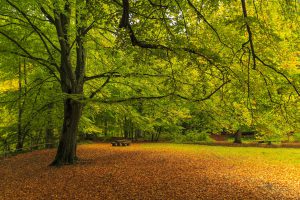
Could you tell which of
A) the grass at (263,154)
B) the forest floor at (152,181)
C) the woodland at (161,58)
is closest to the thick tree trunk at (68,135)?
the woodland at (161,58)

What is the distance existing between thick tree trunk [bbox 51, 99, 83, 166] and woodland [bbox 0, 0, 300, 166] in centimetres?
5

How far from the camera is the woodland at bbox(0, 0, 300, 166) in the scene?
6.76m

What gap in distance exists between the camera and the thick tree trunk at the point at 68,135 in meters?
14.0

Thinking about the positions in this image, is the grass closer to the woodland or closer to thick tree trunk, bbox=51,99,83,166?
the woodland

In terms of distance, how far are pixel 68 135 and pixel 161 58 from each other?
27.2ft

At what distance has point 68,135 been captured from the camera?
551 inches

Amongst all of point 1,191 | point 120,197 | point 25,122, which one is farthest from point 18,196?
point 25,122

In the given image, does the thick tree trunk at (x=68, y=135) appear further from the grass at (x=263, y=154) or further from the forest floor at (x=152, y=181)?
the grass at (x=263, y=154)

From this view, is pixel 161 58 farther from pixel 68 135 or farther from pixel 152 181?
pixel 68 135

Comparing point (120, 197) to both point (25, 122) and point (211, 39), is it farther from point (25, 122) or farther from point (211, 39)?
point (25, 122)

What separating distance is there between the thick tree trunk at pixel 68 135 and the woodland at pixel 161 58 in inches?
2.0

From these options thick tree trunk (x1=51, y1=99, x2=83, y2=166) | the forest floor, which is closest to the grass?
the forest floor

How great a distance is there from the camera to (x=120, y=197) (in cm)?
810

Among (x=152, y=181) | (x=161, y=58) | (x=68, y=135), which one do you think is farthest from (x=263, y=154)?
(x=161, y=58)
